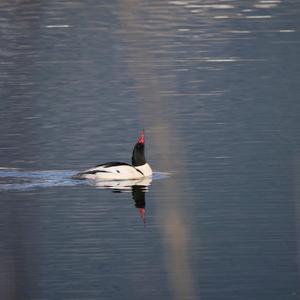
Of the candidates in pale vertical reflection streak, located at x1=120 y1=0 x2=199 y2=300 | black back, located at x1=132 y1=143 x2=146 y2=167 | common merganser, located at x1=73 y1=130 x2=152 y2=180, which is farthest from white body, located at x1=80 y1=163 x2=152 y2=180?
pale vertical reflection streak, located at x1=120 y1=0 x2=199 y2=300

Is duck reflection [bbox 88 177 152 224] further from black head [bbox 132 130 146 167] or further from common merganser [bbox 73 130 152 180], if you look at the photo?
black head [bbox 132 130 146 167]

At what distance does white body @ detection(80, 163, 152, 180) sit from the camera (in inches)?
635

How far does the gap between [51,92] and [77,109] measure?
2.13m

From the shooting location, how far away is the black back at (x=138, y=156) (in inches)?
667

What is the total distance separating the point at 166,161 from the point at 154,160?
58 cm

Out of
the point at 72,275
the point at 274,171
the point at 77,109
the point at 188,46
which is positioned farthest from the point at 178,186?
the point at 188,46

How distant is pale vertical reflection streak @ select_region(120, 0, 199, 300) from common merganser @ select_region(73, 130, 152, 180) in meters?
0.33

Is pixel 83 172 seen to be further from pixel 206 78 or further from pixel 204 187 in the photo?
pixel 206 78

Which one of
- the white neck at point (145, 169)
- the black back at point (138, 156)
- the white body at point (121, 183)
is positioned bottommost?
the white body at point (121, 183)

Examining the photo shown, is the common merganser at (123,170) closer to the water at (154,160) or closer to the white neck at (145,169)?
the white neck at (145,169)

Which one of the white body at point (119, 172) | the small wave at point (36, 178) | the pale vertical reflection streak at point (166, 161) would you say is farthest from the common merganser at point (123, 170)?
the pale vertical reflection streak at point (166, 161)

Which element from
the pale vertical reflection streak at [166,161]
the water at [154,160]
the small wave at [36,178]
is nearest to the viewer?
the pale vertical reflection streak at [166,161]

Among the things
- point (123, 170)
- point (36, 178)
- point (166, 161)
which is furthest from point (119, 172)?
point (166, 161)

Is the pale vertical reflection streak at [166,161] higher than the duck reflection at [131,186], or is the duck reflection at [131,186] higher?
the pale vertical reflection streak at [166,161]
